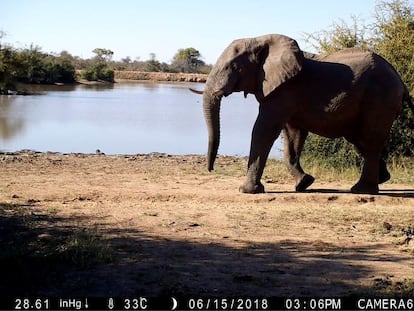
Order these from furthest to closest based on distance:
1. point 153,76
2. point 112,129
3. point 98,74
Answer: point 153,76 < point 98,74 < point 112,129

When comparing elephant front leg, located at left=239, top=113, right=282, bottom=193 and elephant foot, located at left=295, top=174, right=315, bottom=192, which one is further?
elephant foot, located at left=295, top=174, right=315, bottom=192

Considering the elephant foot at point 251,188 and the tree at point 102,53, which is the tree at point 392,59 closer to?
the elephant foot at point 251,188

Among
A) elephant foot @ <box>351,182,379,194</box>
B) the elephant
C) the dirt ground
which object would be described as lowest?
the dirt ground

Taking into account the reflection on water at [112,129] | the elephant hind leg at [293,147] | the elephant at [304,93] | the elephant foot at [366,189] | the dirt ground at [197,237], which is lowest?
the reflection on water at [112,129]

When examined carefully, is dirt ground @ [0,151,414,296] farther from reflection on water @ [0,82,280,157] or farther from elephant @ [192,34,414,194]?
reflection on water @ [0,82,280,157]

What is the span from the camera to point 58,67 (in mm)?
63375

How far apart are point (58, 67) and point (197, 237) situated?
59.5 metres

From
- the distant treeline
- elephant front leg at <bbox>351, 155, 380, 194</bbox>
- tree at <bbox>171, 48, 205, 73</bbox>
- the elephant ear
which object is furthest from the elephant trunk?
tree at <bbox>171, 48, 205, 73</bbox>

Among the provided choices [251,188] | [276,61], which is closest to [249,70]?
[276,61]

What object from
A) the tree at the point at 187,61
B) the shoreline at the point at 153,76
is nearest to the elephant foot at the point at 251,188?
the shoreline at the point at 153,76

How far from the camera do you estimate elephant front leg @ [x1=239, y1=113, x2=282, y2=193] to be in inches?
375

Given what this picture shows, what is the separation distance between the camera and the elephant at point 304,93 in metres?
9.48

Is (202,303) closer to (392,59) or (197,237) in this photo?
(197,237)

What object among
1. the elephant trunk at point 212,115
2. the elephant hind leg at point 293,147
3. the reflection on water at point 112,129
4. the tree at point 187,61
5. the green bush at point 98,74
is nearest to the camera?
the elephant trunk at point 212,115
